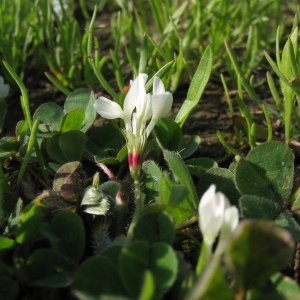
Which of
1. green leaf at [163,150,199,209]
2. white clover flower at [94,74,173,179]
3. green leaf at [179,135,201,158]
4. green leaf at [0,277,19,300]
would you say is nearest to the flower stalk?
white clover flower at [94,74,173,179]

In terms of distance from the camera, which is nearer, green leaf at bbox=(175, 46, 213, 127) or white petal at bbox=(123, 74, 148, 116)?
white petal at bbox=(123, 74, 148, 116)

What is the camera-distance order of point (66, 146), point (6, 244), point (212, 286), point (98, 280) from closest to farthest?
point (212, 286) → point (98, 280) → point (6, 244) → point (66, 146)

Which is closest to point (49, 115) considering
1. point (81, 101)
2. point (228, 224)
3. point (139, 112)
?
point (81, 101)

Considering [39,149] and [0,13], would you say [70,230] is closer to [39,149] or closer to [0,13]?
[39,149]

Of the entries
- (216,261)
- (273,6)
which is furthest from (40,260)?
(273,6)

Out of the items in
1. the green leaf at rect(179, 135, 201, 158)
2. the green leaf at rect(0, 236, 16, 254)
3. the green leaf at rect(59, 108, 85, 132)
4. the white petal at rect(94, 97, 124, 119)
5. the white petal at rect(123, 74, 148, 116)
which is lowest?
the green leaf at rect(179, 135, 201, 158)

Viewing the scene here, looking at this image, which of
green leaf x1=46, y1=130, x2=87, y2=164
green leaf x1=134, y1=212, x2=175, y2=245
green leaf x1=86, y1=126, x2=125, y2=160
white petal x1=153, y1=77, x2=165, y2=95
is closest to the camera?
green leaf x1=134, y1=212, x2=175, y2=245

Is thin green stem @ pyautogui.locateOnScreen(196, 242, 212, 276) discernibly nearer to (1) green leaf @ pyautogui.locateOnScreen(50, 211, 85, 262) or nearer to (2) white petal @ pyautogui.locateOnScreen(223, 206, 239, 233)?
(2) white petal @ pyautogui.locateOnScreen(223, 206, 239, 233)

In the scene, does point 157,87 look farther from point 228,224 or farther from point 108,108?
point 228,224
